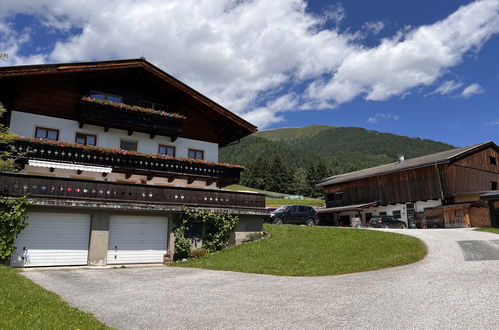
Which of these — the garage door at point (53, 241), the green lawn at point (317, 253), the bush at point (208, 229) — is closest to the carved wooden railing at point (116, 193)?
the bush at point (208, 229)

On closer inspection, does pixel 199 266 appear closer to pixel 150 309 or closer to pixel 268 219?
pixel 150 309

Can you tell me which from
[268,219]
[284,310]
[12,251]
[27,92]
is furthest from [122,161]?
[284,310]

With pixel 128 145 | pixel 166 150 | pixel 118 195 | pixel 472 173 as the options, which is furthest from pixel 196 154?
pixel 472 173

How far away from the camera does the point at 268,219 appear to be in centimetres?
3203

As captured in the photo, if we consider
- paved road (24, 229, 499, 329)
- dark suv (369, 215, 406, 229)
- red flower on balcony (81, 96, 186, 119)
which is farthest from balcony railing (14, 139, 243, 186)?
dark suv (369, 215, 406, 229)

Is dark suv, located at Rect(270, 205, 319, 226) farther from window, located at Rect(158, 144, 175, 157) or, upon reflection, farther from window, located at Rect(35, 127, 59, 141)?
window, located at Rect(35, 127, 59, 141)

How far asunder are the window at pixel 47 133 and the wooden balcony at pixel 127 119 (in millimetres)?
1571

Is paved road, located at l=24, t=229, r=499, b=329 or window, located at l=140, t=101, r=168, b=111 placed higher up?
window, located at l=140, t=101, r=168, b=111

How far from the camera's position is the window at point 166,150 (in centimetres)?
2691

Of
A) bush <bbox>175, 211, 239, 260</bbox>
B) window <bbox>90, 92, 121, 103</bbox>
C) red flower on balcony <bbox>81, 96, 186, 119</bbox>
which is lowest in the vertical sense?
bush <bbox>175, 211, 239, 260</bbox>

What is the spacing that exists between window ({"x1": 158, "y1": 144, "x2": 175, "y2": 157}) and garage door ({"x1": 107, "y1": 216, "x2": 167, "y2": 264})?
246 inches

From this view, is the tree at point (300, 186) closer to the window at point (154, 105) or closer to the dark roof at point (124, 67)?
the dark roof at point (124, 67)

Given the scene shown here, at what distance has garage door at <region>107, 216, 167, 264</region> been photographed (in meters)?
20.5

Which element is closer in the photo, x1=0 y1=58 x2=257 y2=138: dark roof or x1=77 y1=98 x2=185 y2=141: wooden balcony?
x1=0 y1=58 x2=257 y2=138: dark roof
